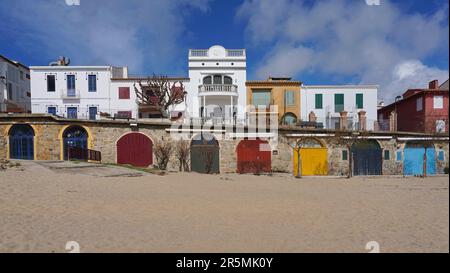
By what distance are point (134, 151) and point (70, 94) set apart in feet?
50.0

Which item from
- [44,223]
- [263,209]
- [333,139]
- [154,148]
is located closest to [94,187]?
→ [44,223]

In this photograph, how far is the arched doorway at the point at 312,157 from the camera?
20.6 meters

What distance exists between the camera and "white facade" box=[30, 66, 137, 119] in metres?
28.2

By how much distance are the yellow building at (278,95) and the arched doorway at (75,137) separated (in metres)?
18.2

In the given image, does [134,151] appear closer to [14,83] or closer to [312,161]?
[312,161]

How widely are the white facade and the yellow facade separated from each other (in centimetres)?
2071

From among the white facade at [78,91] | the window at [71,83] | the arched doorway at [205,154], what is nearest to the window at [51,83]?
the white facade at [78,91]

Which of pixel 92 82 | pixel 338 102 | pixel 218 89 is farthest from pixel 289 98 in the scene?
pixel 92 82

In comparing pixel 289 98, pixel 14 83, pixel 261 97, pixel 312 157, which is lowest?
pixel 312 157

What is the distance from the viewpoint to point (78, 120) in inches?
803

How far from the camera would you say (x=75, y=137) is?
2042cm

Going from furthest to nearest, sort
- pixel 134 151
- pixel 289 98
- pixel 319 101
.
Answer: pixel 319 101, pixel 289 98, pixel 134 151

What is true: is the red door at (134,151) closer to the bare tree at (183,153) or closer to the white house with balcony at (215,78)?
the bare tree at (183,153)
